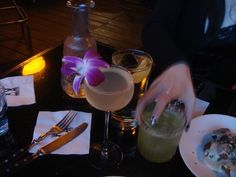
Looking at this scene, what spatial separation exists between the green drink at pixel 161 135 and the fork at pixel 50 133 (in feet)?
0.57

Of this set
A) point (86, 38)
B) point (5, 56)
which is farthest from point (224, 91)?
point (5, 56)

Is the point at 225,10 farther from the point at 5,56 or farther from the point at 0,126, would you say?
the point at 5,56

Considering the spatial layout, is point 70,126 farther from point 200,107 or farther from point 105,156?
point 200,107

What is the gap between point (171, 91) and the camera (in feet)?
2.29

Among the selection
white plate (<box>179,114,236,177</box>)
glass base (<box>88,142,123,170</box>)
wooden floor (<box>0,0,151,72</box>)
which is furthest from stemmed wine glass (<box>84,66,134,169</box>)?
wooden floor (<box>0,0,151,72</box>)

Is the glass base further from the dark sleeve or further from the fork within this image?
the dark sleeve

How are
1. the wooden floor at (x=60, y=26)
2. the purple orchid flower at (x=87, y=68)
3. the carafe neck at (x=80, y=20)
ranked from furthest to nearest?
the wooden floor at (x=60, y=26), the carafe neck at (x=80, y=20), the purple orchid flower at (x=87, y=68)

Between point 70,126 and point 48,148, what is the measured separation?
9 cm

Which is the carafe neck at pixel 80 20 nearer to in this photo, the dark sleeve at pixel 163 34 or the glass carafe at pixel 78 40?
the glass carafe at pixel 78 40

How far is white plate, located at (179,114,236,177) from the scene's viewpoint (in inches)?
25.4

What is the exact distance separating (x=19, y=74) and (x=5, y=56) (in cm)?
125

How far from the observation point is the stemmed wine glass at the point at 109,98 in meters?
0.60

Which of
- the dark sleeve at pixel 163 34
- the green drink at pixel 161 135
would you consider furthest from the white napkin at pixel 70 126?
the dark sleeve at pixel 163 34

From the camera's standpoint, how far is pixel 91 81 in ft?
1.95
